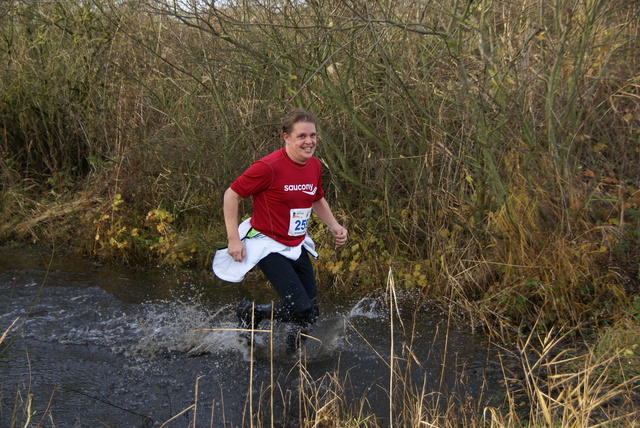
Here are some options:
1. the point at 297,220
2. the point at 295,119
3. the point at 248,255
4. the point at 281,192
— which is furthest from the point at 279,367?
the point at 295,119

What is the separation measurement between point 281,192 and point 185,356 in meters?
1.65

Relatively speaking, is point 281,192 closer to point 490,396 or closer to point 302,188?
point 302,188

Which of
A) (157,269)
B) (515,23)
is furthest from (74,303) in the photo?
(515,23)

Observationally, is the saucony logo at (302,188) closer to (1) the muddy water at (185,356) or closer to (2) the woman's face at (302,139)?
(2) the woman's face at (302,139)

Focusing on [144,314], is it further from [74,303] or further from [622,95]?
[622,95]

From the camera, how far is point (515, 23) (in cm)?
709

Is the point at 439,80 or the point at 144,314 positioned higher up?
the point at 439,80

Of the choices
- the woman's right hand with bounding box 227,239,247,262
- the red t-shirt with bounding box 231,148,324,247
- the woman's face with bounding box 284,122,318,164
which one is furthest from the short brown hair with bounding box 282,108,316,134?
the woman's right hand with bounding box 227,239,247,262

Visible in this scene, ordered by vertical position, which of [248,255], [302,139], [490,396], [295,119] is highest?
[295,119]

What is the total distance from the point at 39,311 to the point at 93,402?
2315mm

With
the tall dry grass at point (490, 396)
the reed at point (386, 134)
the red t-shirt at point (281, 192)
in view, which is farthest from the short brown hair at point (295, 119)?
the tall dry grass at point (490, 396)

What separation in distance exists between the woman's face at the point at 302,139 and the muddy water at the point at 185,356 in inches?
48.7

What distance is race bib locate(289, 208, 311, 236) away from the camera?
5172mm

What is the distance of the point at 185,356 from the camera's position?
18.8ft
